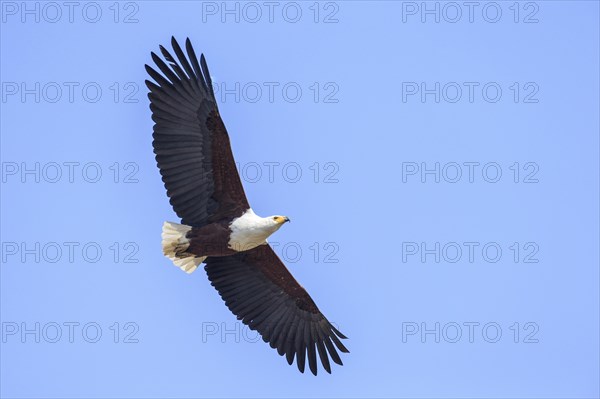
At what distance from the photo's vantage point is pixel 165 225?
18.8 metres

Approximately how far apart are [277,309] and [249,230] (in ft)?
6.71

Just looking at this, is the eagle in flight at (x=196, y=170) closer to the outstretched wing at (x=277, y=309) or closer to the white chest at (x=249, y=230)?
the white chest at (x=249, y=230)

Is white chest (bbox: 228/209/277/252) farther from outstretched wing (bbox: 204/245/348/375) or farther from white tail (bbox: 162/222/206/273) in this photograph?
outstretched wing (bbox: 204/245/348/375)

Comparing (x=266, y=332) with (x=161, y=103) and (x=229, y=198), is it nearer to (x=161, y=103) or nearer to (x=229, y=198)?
(x=229, y=198)

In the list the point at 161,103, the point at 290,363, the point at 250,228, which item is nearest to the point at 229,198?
the point at 250,228

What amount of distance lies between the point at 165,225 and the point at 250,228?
132 cm

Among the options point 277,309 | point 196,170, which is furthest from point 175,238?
point 277,309

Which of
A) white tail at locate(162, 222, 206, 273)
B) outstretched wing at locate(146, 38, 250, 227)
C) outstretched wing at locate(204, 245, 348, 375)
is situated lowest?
outstretched wing at locate(204, 245, 348, 375)

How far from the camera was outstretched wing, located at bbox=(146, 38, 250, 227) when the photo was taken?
731 inches

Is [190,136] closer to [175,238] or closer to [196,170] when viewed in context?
[196,170]

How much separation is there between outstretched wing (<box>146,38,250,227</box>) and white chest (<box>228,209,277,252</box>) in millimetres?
187

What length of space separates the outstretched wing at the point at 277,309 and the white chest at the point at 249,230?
3.94 ft

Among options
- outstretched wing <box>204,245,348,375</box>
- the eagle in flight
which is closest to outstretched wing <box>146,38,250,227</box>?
A: the eagle in flight

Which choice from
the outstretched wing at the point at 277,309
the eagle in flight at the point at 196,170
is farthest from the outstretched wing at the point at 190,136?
the outstretched wing at the point at 277,309
